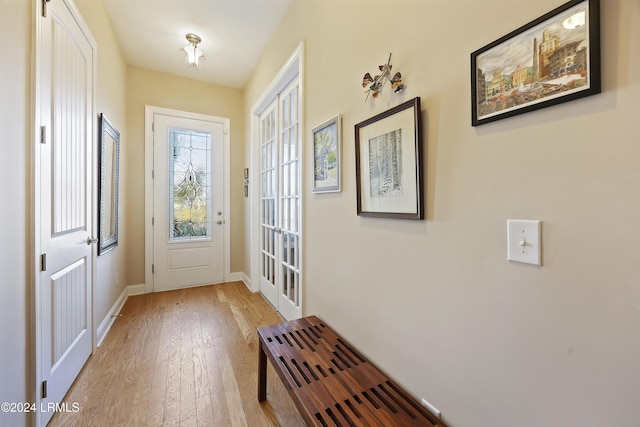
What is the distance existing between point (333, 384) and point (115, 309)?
270 cm

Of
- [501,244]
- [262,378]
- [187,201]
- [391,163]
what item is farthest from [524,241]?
[187,201]

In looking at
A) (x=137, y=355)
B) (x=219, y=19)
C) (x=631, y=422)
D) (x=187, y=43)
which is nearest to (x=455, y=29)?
(x=631, y=422)

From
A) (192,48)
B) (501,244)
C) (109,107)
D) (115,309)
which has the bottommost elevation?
(115,309)

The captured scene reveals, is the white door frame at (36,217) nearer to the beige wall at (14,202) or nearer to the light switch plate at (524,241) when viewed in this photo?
the beige wall at (14,202)

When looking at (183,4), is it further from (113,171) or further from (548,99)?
(548,99)

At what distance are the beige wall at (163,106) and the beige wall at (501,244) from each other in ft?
9.26

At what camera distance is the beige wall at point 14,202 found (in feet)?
3.45

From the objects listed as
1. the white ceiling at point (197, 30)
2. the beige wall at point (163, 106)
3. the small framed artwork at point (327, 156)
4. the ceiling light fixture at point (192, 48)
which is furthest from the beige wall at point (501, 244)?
the beige wall at point (163, 106)

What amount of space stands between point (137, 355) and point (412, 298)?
7.00 feet

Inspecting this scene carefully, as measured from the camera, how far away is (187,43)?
2.83m

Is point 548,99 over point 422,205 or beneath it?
over

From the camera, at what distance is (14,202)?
1131 mm

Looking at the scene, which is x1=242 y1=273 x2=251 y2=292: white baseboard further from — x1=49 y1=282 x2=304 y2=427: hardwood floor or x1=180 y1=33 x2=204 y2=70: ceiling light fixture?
x1=180 y1=33 x2=204 y2=70: ceiling light fixture

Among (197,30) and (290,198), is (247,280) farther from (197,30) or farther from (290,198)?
(197,30)
